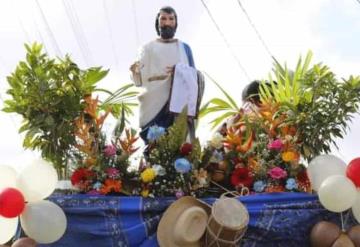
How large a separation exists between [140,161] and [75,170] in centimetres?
44

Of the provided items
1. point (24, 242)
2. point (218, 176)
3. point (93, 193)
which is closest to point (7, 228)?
point (24, 242)

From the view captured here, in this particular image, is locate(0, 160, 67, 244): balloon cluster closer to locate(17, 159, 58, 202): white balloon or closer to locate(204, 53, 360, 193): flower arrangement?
locate(17, 159, 58, 202): white balloon

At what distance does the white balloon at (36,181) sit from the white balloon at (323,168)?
1667mm

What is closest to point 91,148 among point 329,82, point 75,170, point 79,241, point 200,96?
point 75,170

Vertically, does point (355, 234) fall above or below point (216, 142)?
below

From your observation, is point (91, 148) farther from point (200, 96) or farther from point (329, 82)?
point (329, 82)

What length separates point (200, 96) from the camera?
5.51 m

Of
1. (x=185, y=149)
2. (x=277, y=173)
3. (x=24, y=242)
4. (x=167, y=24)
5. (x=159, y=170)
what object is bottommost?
(x=24, y=242)

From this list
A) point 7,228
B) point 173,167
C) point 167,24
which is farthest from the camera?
point 167,24

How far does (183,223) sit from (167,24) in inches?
79.3

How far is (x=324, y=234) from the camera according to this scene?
14.2 ft

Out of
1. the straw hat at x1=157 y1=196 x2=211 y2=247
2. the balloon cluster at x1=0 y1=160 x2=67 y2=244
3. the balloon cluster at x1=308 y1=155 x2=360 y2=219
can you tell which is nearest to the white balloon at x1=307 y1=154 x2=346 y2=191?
the balloon cluster at x1=308 y1=155 x2=360 y2=219

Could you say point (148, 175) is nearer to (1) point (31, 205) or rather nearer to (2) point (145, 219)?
(2) point (145, 219)

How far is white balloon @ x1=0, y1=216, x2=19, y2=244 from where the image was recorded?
161 inches
